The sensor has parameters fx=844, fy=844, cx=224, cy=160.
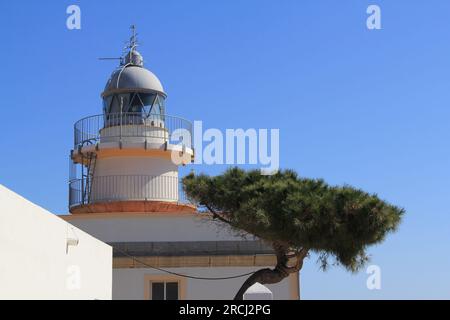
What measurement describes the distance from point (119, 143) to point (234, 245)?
14.3 ft

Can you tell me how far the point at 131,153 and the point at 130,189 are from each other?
995mm

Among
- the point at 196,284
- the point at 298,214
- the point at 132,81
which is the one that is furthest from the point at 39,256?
the point at 132,81

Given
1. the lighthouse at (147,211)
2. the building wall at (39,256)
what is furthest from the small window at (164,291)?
the building wall at (39,256)

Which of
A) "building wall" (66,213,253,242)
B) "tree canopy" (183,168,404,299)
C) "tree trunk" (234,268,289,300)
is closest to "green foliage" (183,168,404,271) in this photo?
"tree canopy" (183,168,404,299)

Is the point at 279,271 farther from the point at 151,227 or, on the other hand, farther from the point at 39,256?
the point at 39,256

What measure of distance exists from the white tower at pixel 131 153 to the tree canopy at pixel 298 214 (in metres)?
3.99

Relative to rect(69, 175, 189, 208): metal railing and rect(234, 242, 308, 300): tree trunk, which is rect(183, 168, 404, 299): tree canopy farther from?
rect(69, 175, 189, 208): metal railing

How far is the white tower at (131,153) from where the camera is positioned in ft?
76.1

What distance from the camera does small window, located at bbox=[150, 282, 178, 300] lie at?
21156mm

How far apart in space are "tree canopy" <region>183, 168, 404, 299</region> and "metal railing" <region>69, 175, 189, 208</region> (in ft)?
12.9

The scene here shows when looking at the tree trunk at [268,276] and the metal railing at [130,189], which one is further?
the metal railing at [130,189]

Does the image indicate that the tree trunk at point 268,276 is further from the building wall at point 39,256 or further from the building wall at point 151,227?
the building wall at point 39,256

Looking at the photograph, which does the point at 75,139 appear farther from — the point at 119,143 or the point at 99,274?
the point at 99,274
